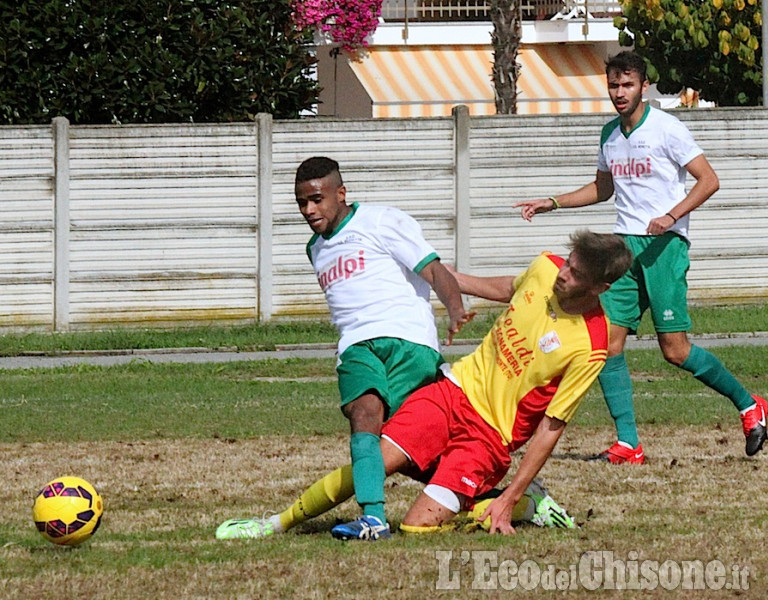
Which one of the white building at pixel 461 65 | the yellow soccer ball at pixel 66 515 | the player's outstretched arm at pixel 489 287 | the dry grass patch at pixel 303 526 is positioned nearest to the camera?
the dry grass patch at pixel 303 526

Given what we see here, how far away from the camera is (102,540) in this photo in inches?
288

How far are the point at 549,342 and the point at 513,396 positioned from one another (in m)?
0.31

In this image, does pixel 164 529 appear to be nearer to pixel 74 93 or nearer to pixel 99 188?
pixel 99 188

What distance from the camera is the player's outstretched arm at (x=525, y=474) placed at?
23.5 ft

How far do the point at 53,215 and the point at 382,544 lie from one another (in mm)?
13319

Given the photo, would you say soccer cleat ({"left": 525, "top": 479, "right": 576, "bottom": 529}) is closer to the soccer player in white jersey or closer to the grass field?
the grass field

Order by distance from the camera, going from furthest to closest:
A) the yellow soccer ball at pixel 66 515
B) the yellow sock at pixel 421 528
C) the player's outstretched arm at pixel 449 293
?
the yellow sock at pixel 421 528, the player's outstretched arm at pixel 449 293, the yellow soccer ball at pixel 66 515

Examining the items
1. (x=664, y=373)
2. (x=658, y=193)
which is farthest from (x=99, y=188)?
(x=658, y=193)

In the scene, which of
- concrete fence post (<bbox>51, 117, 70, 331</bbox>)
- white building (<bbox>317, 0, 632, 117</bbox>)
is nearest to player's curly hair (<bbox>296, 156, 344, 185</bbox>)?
concrete fence post (<bbox>51, 117, 70, 331</bbox>)

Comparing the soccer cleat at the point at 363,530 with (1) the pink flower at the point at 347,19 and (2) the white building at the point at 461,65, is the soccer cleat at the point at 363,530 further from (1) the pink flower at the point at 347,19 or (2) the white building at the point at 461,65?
(1) the pink flower at the point at 347,19

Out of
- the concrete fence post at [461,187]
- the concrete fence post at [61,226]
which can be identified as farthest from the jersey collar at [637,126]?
the concrete fence post at [61,226]

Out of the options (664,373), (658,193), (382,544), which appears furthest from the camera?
(664,373)

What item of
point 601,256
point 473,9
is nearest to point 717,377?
point 601,256

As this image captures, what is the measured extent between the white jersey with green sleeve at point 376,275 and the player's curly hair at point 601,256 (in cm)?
69
